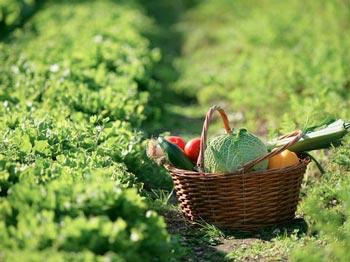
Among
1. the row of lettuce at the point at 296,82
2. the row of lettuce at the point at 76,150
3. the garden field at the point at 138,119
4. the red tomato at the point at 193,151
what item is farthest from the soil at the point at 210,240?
the red tomato at the point at 193,151

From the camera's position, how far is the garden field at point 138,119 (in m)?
3.67

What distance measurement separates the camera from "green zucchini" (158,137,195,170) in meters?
4.96

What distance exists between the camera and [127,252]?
3.52m

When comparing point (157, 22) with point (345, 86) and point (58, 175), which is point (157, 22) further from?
point (58, 175)

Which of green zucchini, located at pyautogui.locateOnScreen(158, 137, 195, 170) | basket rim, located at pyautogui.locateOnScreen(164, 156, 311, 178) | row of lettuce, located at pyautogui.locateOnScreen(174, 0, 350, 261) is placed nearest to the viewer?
row of lettuce, located at pyautogui.locateOnScreen(174, 0, 350, 261)

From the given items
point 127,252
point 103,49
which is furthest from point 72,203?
point 103,49

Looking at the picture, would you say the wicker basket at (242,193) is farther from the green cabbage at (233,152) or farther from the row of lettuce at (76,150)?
the row of lettuce at (76,150)

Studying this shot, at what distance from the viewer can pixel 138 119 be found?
262 inches

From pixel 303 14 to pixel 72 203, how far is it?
9143mm

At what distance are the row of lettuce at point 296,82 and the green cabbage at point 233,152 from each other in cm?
47

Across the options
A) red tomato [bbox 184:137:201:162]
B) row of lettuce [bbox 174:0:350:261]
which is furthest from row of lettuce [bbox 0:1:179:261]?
row of lettuce [bbox 174:0:350:261]

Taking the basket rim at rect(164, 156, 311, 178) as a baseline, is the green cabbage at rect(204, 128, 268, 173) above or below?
above

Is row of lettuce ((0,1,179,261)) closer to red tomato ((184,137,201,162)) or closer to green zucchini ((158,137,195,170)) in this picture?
green zucchini ((158,137,195,170))

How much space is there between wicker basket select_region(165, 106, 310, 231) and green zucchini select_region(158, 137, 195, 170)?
7cm
